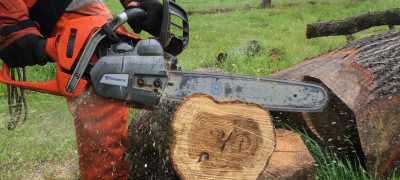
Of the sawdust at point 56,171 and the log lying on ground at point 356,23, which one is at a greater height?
the log lying on ground at point 356,23

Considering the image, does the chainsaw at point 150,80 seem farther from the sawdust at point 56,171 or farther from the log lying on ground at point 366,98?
the sawdust at point 56,171

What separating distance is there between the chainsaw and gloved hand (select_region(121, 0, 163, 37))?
0.63 ft

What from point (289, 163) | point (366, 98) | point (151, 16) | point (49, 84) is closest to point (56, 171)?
point (49, 84)

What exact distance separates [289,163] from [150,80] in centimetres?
71

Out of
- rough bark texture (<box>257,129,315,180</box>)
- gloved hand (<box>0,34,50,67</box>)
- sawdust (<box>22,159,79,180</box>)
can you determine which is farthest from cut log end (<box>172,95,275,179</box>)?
sawdust (<box>22,159,79,180</box>)

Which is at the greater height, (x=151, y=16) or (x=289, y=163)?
(x=151, y=16)

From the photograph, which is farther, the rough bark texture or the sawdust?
the sawdust

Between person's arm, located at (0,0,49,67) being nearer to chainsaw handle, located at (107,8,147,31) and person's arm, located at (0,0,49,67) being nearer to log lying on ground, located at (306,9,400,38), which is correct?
chainsaw handle, located at (107,8,147,31)

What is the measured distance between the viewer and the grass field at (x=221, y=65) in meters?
3.80

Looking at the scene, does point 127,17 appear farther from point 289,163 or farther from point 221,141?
point 289,163

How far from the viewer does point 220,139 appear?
2350mm

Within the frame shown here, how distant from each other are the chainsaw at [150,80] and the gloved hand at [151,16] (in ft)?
0.63

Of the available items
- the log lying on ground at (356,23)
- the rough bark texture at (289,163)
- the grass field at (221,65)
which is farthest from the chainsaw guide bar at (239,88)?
the log lying on ground at (356,23)

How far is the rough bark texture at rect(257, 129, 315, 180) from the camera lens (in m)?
2.46
